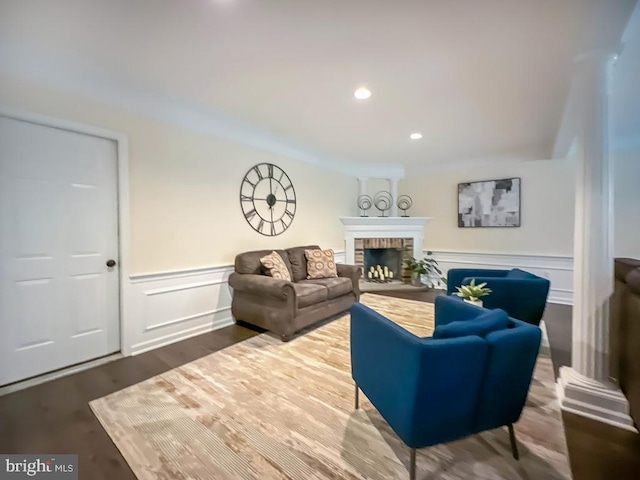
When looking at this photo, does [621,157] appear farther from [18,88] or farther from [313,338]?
[18,88]

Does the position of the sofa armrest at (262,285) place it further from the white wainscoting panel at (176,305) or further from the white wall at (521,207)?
the white wall at (521,207)

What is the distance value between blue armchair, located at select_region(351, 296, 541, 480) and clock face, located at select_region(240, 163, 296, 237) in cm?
273

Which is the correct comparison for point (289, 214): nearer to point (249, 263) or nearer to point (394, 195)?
point (249, 263)

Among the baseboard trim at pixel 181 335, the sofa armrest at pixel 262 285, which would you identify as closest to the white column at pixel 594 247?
→ the sofa armrest at pixel 262 285

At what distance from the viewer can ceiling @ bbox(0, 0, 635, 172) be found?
63.7 inches

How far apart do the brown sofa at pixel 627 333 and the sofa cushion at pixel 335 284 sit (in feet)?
8.06

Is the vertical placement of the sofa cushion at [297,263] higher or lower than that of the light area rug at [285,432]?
higher

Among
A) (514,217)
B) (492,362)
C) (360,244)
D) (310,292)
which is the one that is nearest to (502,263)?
(514,217)

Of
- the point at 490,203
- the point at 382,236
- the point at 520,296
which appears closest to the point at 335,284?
the point at 520,296

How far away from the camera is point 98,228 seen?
2.48 meters

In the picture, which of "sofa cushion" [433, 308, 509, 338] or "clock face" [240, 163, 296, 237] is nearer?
"sofa cushion" [433, 308, 509, 338]

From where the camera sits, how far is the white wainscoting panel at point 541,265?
440 cm

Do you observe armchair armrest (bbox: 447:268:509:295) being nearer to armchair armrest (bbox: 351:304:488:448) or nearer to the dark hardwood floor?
the dark hardwood floor

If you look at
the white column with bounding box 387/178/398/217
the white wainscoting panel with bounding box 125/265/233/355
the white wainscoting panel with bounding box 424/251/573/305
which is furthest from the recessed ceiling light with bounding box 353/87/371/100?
the white wainscoting panel with bounding box 424/251/573/305
